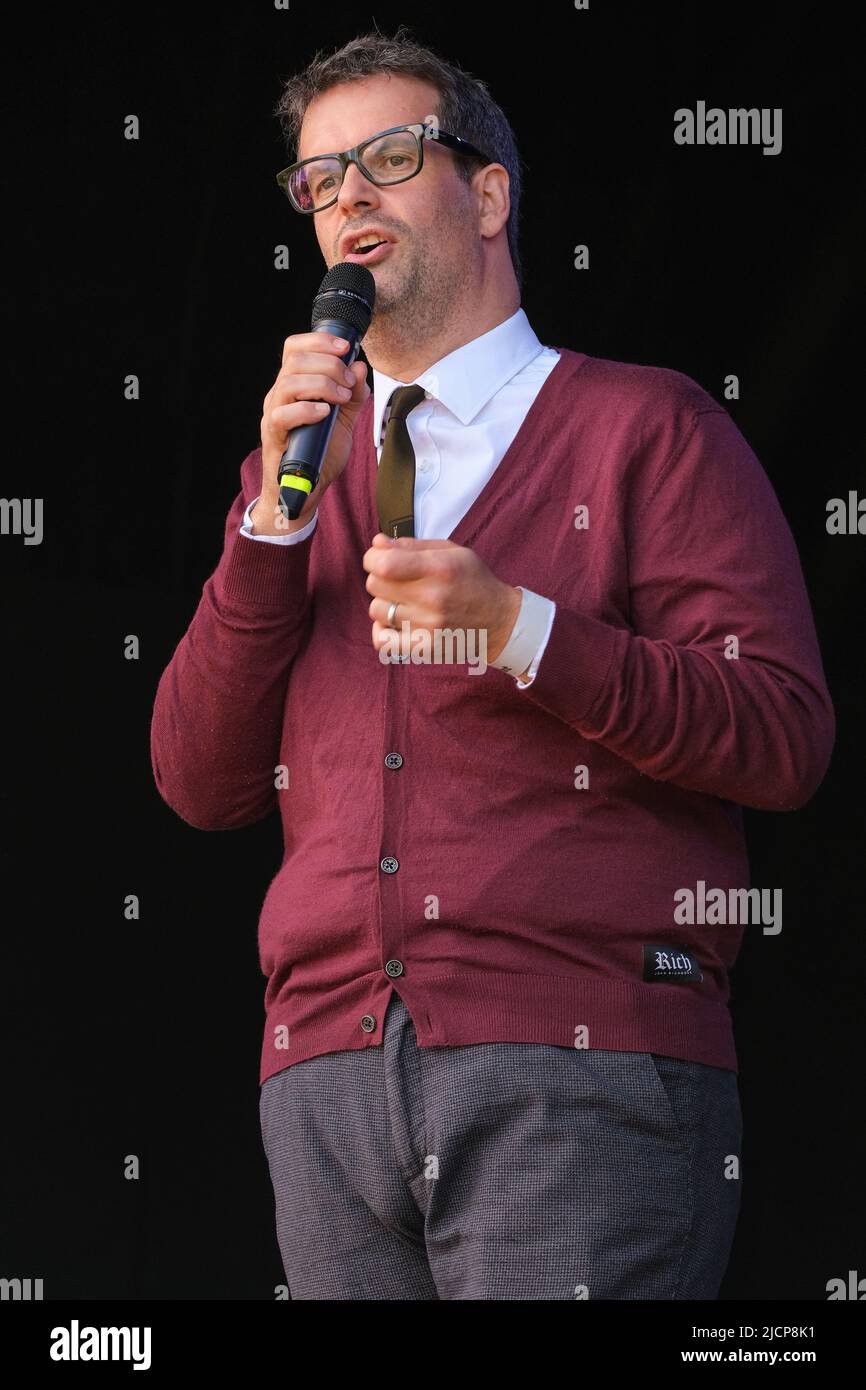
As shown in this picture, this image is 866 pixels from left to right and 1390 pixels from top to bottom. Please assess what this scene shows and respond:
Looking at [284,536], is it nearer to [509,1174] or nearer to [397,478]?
[397,478]

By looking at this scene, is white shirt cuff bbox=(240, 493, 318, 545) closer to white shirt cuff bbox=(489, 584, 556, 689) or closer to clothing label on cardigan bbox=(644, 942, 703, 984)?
white shirt cuff bbox=(489, 584, 556, 689)

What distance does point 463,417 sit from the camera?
1.95m

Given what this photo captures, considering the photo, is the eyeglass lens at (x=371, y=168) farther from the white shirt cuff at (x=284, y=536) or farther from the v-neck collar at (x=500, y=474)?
the white shirt cuff at (x=284, y=536)

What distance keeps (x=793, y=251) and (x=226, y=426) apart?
1.13m

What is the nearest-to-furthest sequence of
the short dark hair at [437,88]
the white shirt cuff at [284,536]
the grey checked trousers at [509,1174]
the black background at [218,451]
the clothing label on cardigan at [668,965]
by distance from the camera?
the grey checked trousers at [509,1174], the clothing label on cardigan at [668,965], the white shirt cuff at [284,536], the short dark hair at [437,88], the black background at [218,451]

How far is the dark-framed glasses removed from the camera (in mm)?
2010

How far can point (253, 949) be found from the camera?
136 inches

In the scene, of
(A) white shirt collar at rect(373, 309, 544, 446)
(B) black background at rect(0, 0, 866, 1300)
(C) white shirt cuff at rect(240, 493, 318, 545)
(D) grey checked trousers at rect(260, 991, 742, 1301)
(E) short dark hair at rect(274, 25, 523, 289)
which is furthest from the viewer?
(B) black background at rect(0, 0, 866, 1300)

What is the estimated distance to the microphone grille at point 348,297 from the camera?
5.99ft

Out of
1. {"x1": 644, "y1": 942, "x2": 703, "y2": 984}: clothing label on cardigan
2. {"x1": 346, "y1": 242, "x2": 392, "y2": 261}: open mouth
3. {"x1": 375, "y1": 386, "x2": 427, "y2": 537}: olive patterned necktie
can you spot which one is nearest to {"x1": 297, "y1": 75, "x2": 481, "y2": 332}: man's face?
{"x1": 346, "y1": 242, "x2": 392, "y2": 261}: open mouth

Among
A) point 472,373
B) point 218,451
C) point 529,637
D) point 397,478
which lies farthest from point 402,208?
point 218,451

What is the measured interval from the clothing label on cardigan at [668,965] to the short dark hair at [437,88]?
0.94 metres

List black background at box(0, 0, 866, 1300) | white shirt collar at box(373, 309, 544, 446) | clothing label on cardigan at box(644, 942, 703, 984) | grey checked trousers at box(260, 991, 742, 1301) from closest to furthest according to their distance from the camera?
grey checked trousers at box(260, 991, 742, 1301) → clothing label on cardigan at box(644, 942, 703, 984) → white shirt collar at box(373, 309, 544, 446) → black background at box(0, 0, 866, 1300)

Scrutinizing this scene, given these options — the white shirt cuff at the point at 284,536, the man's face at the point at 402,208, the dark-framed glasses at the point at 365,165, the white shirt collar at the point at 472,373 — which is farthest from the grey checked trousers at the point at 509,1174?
the dark-framed glasses at the point at 365,165
